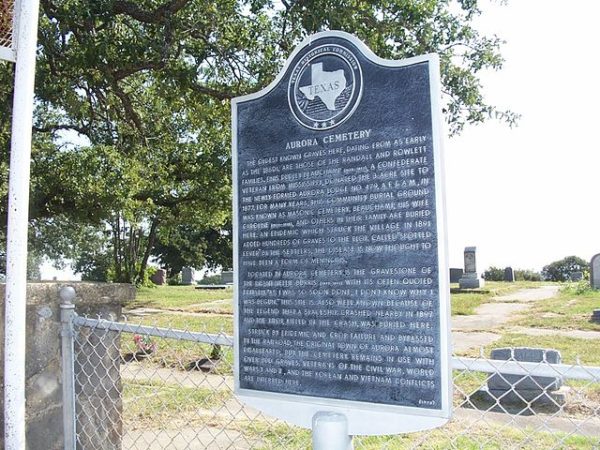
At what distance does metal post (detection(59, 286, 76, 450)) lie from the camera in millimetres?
3355

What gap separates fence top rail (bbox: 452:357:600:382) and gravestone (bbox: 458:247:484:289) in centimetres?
2024

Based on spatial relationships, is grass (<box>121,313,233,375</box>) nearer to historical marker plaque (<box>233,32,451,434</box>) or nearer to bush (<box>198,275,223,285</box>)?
historical marker plaque (<box>233,32,451,434</box>)

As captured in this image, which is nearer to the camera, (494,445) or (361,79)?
(361,79)

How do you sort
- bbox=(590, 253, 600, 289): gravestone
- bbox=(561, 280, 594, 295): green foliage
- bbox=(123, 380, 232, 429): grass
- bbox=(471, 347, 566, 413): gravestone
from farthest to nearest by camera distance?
1. bbox=(590, 253, 600, 289): gravestone
2. bbox=(561, 280, 594, 295): green foliage
3. bbox=(471, 347, 566, 413): gravestone
4. bbox=(123, 380, 232, 429): grass

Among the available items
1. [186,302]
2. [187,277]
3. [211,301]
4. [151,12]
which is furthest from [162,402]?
[187,277]

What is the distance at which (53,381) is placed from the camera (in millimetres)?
3379

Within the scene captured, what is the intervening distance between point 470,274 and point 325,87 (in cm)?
2066

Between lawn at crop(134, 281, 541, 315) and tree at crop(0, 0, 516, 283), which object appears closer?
tree at crop(0, 0, 516, 283)

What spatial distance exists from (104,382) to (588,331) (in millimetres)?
9742

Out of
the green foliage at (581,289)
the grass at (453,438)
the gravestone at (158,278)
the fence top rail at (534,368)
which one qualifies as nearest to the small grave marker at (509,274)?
the green foliage at (581,289)

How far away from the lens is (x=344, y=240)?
2.47 metres

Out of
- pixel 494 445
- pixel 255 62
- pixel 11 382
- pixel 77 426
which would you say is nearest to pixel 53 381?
pixel 77 426

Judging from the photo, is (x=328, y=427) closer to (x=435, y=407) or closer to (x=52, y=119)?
(x=435, y=407)

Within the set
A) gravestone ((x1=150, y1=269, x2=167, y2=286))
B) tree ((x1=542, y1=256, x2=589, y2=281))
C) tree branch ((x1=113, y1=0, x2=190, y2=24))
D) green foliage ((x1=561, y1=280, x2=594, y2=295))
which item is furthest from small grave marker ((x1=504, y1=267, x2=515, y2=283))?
tree branch ((x1=113, y1=0, x2=190, y2=24))
